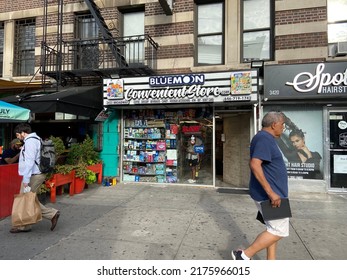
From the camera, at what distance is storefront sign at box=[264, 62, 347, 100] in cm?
703

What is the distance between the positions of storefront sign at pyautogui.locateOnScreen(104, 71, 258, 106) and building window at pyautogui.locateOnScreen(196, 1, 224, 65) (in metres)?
1.41

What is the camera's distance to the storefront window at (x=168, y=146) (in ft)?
28.2

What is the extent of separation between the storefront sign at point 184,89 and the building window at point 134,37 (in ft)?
4.02

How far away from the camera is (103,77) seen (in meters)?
9.02

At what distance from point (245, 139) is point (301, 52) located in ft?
9.58

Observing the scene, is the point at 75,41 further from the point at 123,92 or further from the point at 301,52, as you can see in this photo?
the point at 301,52

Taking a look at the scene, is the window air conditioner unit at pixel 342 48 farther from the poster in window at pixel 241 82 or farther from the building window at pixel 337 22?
the poster in window at pixel 241 82

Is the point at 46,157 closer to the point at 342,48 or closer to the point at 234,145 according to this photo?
the point at 234,145

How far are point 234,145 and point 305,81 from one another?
9.38 feet

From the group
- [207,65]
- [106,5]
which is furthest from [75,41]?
[207,65]

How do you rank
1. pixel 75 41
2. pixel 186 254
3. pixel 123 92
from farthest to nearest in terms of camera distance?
pixel 75 41 < pixel 123 92 < pixel 186 254

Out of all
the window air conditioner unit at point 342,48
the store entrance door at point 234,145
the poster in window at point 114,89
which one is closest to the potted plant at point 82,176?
the poster in window at point 114,89

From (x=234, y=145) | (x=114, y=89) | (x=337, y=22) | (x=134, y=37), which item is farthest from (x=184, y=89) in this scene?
(x=337, y=22)

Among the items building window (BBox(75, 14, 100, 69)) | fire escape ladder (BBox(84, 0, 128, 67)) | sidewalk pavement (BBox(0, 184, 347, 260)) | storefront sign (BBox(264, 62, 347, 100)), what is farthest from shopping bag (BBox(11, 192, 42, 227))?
storefront sign (BBox(264, 62, 347, 100))
